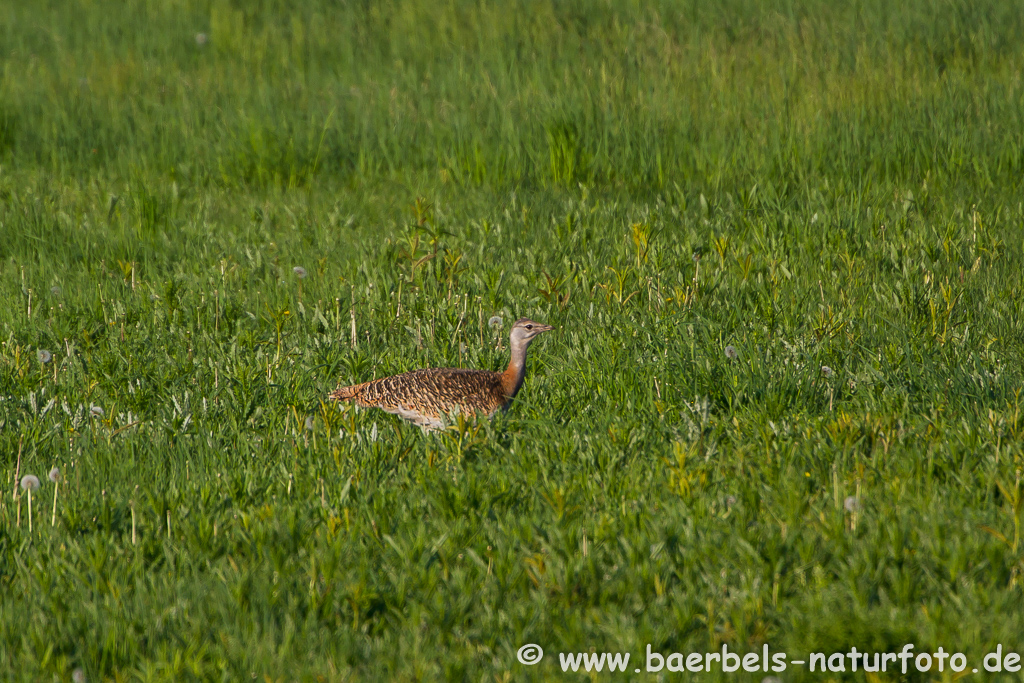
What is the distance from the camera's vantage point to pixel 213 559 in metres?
3.66

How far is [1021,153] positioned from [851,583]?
22.5 feet

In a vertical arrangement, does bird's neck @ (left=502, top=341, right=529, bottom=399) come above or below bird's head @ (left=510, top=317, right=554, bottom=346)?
below

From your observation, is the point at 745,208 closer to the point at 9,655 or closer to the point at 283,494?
the point at 283,494

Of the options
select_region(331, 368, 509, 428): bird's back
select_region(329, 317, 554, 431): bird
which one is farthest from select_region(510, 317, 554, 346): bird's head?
select_region(331, 368, 509, 428): bird's back

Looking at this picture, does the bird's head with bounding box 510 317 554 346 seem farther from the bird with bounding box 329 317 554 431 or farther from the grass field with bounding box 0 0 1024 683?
the grass field with bounding box 0 0 1024 683

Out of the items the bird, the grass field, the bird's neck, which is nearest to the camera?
the grass field

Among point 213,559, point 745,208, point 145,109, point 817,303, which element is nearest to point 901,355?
point 817,303

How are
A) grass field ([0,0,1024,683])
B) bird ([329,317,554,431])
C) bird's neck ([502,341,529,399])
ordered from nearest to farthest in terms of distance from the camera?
1. grass field ([0,0,1024,683])
2. bird ([329,317,554,431])
3. bird's neck ([502,341,529,399])

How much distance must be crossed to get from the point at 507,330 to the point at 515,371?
107 cm

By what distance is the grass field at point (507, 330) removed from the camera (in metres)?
3.30

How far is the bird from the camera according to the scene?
16.2 ft

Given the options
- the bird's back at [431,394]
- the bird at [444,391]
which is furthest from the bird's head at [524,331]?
the bird's back at [431,394]

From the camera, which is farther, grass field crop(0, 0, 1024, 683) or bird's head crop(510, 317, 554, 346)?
bird's head crop(510, 317, 554, 346)

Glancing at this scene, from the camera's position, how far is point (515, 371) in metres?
5.20
